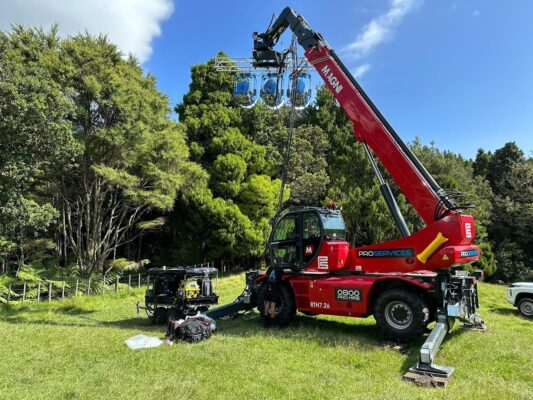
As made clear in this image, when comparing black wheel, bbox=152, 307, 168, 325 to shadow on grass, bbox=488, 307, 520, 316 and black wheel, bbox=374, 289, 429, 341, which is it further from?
shadow on grass, bbox=488, 307, 520, 316

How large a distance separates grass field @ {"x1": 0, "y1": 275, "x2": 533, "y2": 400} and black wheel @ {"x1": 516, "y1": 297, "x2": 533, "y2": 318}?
3554 millimetres

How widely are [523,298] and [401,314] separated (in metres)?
7.61

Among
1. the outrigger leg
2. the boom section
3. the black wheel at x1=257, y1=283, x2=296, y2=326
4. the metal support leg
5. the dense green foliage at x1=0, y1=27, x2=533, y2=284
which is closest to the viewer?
the metal support leg

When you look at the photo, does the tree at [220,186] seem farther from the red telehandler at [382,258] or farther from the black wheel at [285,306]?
the black wheel at [285,306]

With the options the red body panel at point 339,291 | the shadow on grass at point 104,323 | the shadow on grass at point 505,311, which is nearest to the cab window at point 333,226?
the red body panel at point 339,291

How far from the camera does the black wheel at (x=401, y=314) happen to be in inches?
280

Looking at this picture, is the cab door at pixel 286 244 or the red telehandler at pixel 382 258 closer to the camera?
the red telehandler at pixel 382 258

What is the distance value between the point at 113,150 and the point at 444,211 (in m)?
15.2

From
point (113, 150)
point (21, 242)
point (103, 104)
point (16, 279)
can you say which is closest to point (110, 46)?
point (103, 104)

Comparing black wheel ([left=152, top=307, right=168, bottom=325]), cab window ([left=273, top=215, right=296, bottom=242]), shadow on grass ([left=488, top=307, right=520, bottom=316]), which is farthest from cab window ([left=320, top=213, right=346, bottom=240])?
shadow on grass ([left=488, top=307, right=520, bottom=316])

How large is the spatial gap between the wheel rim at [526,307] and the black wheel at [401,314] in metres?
7.30

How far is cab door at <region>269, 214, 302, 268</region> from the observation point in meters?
9.11

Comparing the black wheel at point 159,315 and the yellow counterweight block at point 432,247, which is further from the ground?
the yellow counterweight block at point 432,247

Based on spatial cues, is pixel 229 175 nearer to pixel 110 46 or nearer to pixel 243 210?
pixel 243 210
